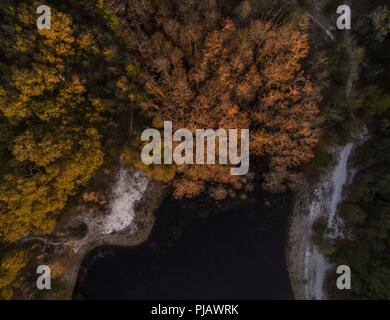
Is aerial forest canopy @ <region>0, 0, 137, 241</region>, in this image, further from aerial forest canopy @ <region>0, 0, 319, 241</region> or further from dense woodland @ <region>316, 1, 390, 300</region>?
dense woodland @ <region>316, 1, 390, 300</region>

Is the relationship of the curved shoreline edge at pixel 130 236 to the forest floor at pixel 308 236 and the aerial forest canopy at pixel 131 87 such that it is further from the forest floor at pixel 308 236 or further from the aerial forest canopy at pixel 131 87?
the forest floor at pixel 308 236

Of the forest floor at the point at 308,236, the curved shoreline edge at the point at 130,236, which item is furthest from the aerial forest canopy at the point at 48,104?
the forest floor at the point at 308,236

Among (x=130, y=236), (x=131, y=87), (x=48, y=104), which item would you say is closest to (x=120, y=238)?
(x=130, y=236)

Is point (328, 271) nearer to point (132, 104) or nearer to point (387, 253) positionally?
point (387, 253)

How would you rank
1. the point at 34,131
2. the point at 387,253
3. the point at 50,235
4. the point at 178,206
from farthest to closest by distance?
the point at 178,206 < the point at 50,235 < the point at 387,253 < the point at 34,131

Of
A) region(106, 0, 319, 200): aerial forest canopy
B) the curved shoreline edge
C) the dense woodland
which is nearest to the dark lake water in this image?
the curved shoreline edge
